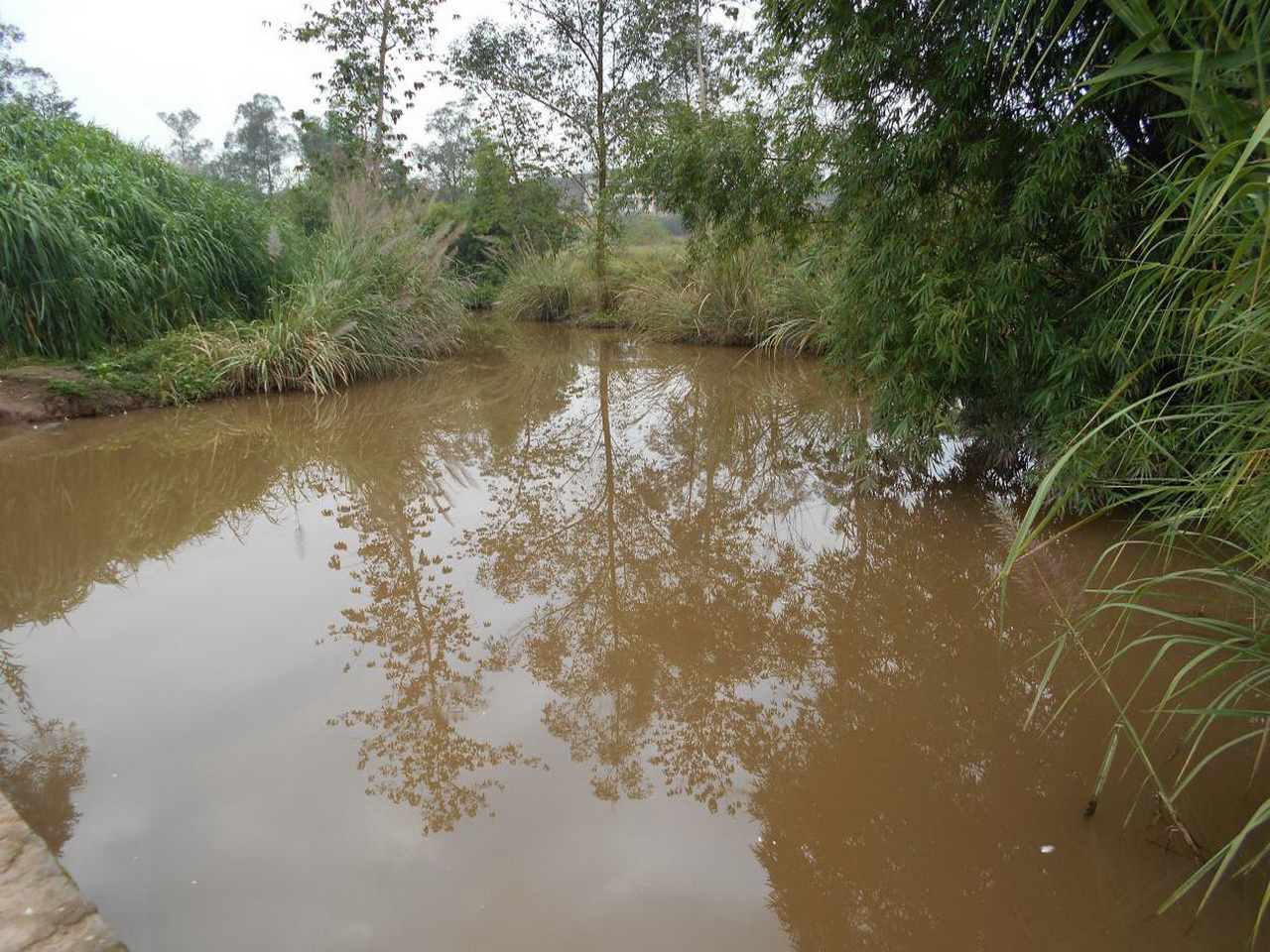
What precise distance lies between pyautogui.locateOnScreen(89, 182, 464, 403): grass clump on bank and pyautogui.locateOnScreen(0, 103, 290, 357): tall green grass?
0.86 ft

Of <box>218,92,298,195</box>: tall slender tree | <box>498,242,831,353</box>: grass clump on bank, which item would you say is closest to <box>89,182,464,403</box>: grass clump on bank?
<box>498,242,831,353</box>: grass clump on bank

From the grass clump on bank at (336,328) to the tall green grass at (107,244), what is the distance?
0.26 metres

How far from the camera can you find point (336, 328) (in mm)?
6781

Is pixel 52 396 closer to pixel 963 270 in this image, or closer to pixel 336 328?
pixel 336 328

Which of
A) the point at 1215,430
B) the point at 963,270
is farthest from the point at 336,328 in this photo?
the point at 1215,430

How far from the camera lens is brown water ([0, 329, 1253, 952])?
1.49m

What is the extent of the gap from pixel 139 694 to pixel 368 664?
601 millimetres

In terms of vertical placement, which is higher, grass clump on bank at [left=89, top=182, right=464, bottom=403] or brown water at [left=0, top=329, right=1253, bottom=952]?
grass clump on bank at [left=89, top=182, right=464, bottom=403]

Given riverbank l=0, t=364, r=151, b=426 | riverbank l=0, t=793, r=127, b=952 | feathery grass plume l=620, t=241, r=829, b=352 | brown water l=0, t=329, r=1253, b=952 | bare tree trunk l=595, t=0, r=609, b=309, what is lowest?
brown water l=0, t=329, r=1253, b=952

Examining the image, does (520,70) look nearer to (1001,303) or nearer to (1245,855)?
(1001,303)

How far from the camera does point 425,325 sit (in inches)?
308

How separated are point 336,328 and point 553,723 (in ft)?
18.2

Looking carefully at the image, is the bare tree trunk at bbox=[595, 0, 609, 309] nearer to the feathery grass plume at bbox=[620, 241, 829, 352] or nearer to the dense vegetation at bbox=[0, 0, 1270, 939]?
the dense vegetation at bbox=[0, 0, 1270, 939]

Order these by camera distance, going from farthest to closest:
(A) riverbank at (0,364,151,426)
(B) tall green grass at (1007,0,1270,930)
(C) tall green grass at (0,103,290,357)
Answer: (C) tall green grass at (0,103,290,357) → (A) riverbank at (0,364,151,426) → (B) tall green grass at (1007,0,1270,930)
